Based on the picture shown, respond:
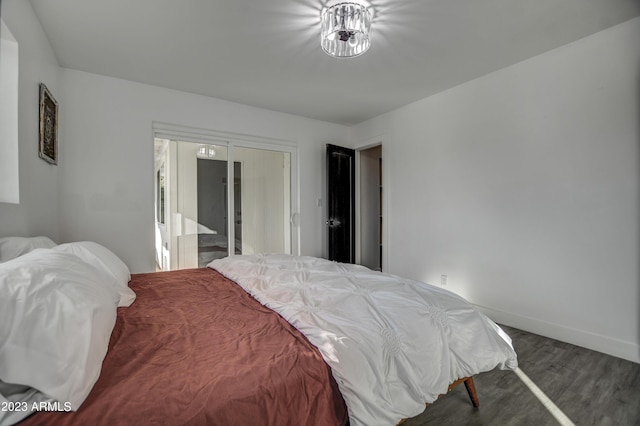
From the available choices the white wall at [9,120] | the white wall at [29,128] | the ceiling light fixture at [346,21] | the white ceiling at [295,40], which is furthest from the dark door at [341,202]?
the white wall at [9,120]

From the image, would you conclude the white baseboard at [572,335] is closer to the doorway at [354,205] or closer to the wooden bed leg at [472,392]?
the wooden bed leg at [472,392]

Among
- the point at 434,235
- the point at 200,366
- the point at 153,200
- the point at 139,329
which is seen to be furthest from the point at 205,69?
the point at 434,235

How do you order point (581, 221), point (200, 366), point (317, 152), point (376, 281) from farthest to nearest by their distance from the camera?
point (317, 152), point (581, 221), point (376, 281), point (200, 366)

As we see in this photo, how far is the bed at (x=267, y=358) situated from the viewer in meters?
0.79

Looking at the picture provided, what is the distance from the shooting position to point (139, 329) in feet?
3.99

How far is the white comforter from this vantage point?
3.35 feet

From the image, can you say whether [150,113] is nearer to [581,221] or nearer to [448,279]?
[448,279]

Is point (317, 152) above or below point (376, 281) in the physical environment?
above

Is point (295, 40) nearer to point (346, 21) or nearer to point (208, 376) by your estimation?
point (346, 21)

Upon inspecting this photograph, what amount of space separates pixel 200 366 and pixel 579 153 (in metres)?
3.12

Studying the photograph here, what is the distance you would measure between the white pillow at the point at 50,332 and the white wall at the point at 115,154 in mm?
2389

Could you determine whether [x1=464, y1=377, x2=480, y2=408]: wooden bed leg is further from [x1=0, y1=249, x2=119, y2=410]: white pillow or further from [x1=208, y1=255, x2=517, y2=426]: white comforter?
[x1=0, y1=249, x2=119, y2=410]: white pillow

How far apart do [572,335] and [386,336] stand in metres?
2.30

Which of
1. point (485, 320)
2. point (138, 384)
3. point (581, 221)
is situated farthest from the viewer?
point (581, 221)
